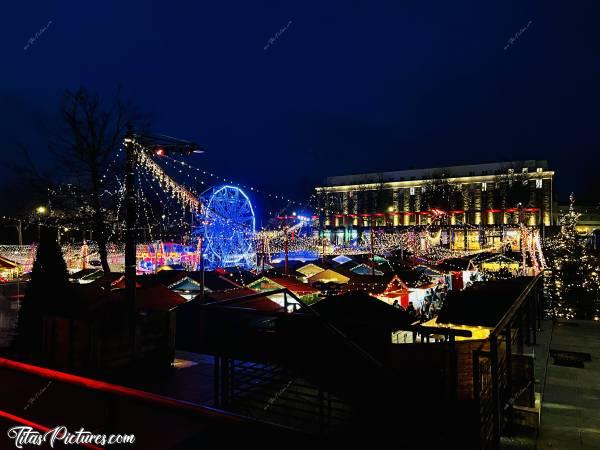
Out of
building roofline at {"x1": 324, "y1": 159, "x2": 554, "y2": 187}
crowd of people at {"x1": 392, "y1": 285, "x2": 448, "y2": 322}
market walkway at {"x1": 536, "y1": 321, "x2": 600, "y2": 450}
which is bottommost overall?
crowd of people at {"x1": 392, "y1": 285, "x2": 448, "y2": 322}

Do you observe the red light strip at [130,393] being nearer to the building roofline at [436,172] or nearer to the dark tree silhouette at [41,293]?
the dark tree silhouette at [41,293]

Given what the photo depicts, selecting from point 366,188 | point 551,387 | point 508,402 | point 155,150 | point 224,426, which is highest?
point 366,188

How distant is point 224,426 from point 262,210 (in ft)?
188

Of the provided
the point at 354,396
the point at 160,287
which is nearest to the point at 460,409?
the point at 354,396

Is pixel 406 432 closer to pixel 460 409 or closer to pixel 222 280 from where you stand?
pixel 460 409

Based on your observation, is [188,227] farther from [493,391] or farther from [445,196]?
[445,196]

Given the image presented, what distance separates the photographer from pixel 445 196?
74250 mm

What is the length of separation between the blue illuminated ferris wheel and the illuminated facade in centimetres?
4625

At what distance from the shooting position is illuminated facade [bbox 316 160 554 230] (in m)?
69.9

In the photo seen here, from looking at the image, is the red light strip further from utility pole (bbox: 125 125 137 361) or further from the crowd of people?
the crowd of people

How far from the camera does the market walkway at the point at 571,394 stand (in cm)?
425

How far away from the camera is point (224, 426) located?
2.03 m

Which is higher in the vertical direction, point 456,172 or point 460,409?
point 456,172

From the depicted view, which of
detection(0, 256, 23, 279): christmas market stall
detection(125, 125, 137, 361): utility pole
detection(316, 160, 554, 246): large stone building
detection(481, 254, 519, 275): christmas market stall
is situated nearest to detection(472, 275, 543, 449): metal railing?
detection(125, 125, 137, 361): utility pole
